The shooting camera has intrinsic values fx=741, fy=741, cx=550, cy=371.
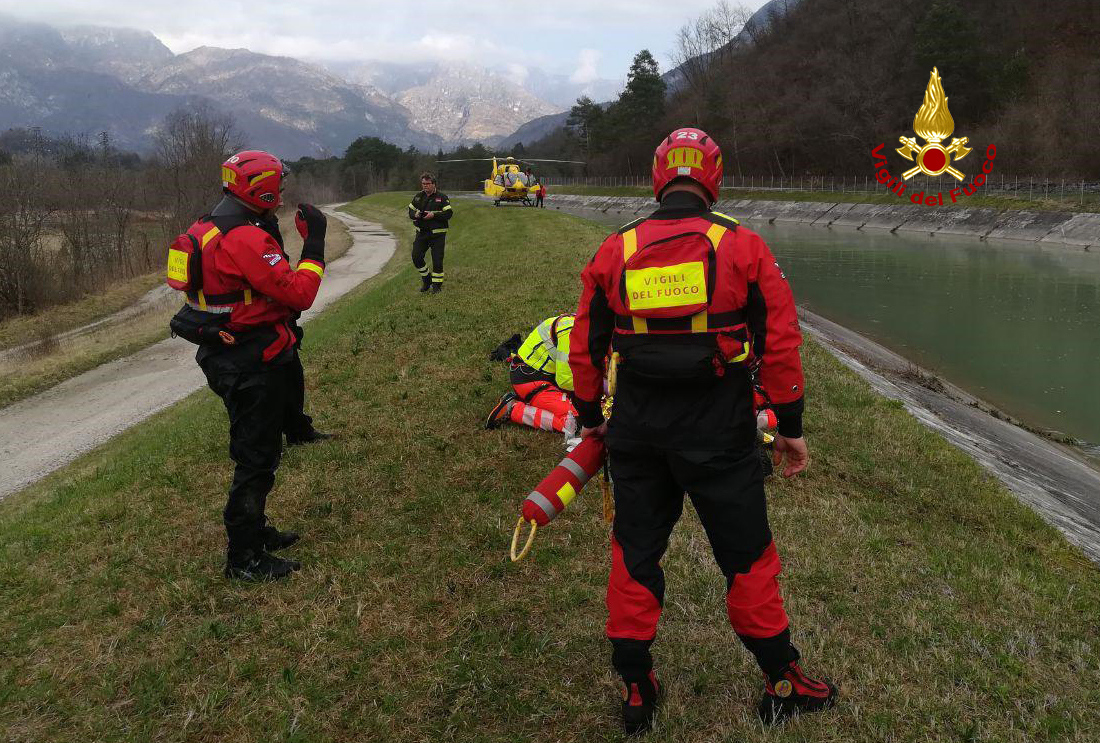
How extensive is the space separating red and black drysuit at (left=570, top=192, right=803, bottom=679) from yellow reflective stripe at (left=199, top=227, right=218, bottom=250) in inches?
92.7

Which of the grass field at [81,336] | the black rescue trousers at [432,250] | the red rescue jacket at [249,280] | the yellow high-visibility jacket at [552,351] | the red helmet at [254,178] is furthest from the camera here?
the black rescue trousers at [432,250]

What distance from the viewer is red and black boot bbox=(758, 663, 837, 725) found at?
3289 mm

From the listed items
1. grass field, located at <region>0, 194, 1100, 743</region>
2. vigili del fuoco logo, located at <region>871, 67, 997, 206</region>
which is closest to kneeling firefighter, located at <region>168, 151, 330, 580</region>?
grass field, located at <region>0, 194, 1100, 743</region>

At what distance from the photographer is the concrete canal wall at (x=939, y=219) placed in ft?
107

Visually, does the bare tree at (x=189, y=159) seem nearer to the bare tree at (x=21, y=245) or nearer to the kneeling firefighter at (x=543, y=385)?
the bare tree at (x=21, y=245)

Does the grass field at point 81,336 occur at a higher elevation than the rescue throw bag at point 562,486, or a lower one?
lower

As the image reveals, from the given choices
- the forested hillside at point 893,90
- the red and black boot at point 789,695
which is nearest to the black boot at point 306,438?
the red and black boot at point 789,695

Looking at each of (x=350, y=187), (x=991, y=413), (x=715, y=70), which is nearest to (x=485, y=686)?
(x=991, y=413)

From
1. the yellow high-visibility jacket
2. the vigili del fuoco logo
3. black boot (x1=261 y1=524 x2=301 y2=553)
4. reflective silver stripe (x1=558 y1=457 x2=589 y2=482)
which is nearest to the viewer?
reflective silver stripe (x1=558 y1=457 x2=589 y2=482)

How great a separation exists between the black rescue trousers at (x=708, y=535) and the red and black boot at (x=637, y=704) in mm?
61

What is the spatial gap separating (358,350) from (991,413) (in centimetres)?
961

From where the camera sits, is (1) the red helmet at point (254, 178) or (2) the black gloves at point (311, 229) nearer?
(1) the red helmet at point (254, 178)

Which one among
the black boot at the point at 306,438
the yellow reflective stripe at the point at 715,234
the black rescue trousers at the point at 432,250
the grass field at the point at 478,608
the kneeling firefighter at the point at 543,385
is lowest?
the grass field at the point at 478,608

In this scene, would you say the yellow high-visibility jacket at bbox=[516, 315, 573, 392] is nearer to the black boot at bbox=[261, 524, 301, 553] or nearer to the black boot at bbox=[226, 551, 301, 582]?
the black boot at bbox=[261, 524, 301, 553]
